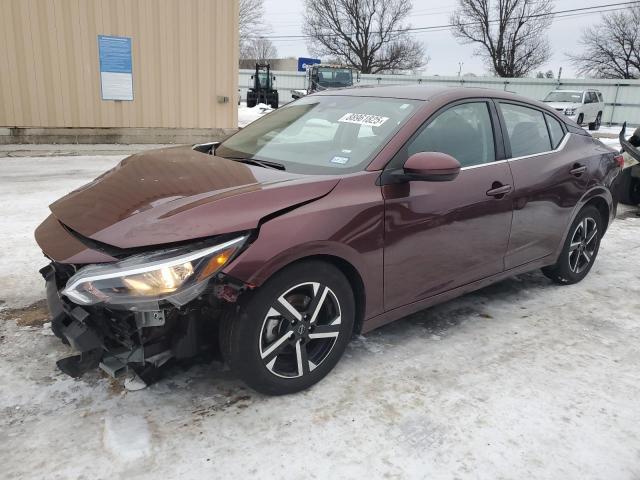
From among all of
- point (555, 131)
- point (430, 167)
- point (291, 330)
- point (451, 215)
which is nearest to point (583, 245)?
point (555, 131)

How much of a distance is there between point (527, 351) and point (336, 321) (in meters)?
1.37

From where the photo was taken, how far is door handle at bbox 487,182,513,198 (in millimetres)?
3430

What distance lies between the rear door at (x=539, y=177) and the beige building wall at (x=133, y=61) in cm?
986

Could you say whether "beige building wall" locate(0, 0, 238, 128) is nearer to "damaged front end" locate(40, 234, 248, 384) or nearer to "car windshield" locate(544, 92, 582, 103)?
"damaged front end" locate(40, 234, 248, 384)

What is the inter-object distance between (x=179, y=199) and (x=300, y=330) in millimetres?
860

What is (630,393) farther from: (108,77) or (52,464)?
(108,77)

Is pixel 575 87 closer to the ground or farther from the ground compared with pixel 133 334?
farther from the ground

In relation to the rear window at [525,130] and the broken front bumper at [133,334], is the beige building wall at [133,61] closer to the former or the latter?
the rear window at [525,130]

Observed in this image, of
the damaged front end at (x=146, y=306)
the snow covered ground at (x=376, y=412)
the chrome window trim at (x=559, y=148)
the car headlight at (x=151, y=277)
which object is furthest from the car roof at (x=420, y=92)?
the car headlight at (x=151, y=277)

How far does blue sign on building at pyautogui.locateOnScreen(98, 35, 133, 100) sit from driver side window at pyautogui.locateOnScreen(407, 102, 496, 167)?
998cm

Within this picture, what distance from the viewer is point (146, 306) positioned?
221 cm

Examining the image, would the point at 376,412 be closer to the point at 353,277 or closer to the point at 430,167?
the point at 353,277

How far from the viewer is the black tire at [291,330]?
2410 mm

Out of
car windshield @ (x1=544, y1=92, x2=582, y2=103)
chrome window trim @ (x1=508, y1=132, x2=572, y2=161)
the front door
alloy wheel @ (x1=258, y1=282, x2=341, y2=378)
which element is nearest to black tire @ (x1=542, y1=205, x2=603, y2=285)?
chrome window trim @ (x1=508, y1=132, x2=572, y2=161)
